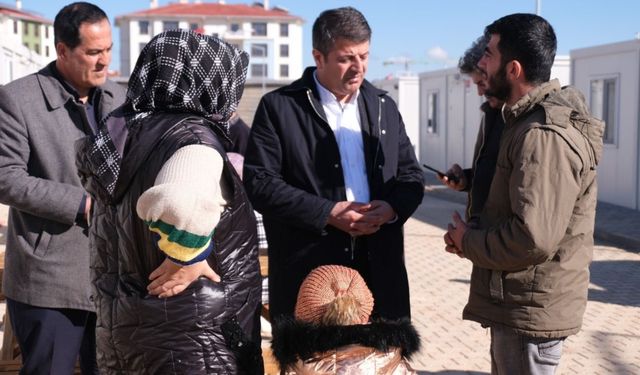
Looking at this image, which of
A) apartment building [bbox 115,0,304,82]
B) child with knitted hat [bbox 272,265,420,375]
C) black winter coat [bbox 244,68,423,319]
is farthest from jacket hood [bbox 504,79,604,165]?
apartment building [bbox 115,0,304,82]

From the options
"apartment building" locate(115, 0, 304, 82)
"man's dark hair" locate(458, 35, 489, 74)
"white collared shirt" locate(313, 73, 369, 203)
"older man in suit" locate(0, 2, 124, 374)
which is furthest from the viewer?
"apartment building" locate(115, 0, 304, 82)

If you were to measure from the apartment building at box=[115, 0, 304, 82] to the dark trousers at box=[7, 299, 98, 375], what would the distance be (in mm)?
112419

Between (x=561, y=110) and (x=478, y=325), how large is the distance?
4.97 metres

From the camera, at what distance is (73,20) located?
3748mm

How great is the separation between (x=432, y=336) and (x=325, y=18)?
4134 mm

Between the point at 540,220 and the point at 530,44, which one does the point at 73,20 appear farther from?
the point at 540,220

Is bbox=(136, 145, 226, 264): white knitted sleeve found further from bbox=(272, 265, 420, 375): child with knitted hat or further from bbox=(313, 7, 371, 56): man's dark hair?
bbox=(313, 7, 371, 56): man's dark hair

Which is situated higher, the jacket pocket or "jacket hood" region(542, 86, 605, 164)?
"jacket hood" region(542, 86, 605, 164)

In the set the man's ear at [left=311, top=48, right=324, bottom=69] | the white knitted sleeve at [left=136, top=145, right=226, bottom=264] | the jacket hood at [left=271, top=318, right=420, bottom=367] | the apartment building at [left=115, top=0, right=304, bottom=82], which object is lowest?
the jacket hood at [left=271, top=318, right=420, bottom=367]

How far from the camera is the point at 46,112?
12.0ft

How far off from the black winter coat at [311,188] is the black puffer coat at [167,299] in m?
1.20

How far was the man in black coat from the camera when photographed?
3.79 metres

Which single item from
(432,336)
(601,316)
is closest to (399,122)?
(432,336)

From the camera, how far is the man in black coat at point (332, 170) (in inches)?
149
